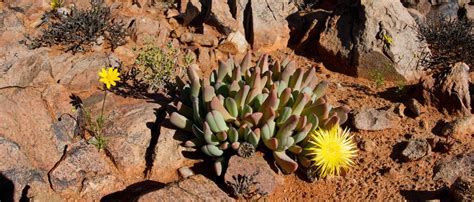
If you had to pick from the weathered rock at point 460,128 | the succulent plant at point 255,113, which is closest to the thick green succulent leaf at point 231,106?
the succulent plant at point 255,113

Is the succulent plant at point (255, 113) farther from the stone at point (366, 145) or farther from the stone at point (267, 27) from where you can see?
the stone at point (267, 27)

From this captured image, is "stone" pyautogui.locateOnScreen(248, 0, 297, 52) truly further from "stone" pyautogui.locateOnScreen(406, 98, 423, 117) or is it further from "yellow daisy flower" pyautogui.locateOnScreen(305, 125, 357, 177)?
"yellow daisy flower" pyautogui.locateOnScreen(305, 125, 357, 177)

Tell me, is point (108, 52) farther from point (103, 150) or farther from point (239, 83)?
point (239, 83)

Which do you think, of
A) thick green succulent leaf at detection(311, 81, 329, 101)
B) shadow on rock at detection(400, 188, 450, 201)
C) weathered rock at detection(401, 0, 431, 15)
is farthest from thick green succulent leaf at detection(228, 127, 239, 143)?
weathered rock at detection(401, 0, 431, 15)

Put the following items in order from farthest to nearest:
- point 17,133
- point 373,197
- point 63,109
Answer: point 63,109
point 17,133
point 373,197

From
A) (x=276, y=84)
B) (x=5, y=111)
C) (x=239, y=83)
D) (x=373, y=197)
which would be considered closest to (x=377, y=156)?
(x=373, y=197)

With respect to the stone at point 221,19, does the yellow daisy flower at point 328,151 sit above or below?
above

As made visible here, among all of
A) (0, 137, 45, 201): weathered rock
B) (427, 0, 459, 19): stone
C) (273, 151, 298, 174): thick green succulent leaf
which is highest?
(427, 0, 459, 19): stone
